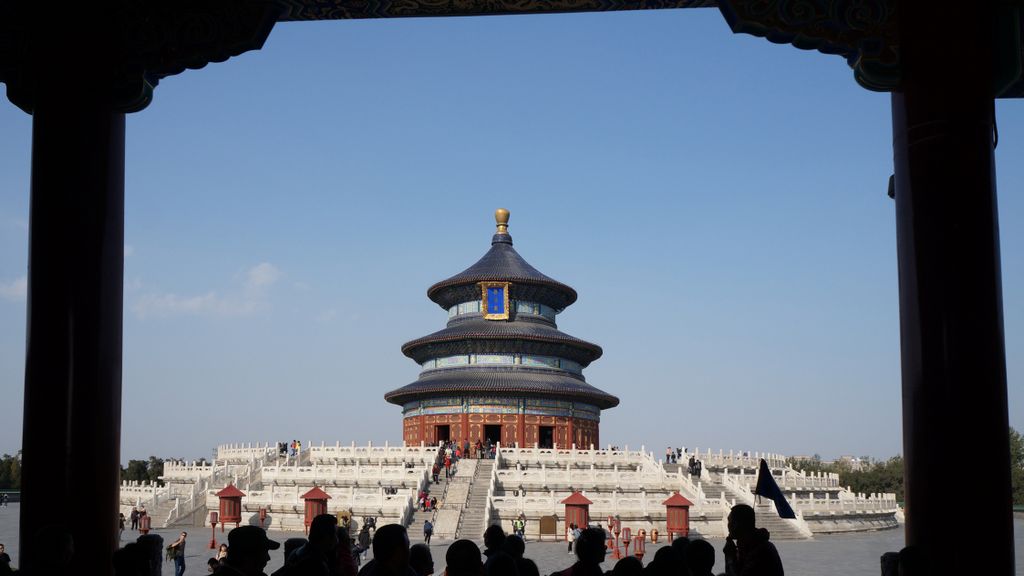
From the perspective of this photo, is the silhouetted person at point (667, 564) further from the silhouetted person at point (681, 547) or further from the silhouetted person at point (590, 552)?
the silhouetted person at point (590, 552)

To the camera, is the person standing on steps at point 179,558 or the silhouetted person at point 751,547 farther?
the person standing on steps at point 179,558

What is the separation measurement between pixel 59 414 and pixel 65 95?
233 cm

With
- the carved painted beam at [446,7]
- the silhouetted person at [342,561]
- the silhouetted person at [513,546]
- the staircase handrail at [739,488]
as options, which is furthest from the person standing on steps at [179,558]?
the staircase handrail at [739,488]

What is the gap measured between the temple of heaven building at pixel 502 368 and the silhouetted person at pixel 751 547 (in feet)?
160

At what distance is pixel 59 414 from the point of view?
8617mm

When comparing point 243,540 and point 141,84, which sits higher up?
point 141,84

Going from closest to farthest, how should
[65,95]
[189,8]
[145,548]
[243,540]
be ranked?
1. [243,540]
2. [145,548]
3. [65,95]
4. [189,8]

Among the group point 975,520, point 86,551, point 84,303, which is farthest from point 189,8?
point 975,520

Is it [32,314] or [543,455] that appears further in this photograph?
[543,455]

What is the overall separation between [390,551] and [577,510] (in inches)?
1112

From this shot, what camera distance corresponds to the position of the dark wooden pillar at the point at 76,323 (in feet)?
28.0

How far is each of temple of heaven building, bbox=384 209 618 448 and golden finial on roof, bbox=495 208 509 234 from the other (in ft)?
8.07

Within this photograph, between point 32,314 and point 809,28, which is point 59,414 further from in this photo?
point 809,28

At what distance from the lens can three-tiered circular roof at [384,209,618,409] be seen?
190 feet
